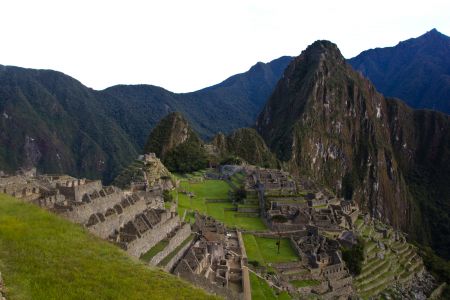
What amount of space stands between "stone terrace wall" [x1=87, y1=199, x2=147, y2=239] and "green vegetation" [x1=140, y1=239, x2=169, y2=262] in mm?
2333

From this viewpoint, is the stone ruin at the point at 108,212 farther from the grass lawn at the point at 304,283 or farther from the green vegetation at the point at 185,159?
the green vegetation at the point at 185,159

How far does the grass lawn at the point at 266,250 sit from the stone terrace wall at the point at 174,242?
5.43 m

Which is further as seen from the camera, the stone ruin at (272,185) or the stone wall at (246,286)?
the stone ruin at (272,185)

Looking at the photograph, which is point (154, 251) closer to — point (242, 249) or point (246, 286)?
point (246, 286)

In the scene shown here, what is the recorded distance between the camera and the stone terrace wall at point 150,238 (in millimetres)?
22206

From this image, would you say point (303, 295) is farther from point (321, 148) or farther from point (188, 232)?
point (321, 148)

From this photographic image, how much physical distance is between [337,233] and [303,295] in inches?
542

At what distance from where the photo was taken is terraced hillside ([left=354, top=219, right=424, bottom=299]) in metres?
37.8

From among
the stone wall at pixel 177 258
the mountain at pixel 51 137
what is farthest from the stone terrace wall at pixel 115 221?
the mountain at pixel 51 137

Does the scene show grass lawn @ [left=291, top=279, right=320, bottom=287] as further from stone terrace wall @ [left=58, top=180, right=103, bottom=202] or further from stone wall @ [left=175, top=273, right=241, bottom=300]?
stone terrace wall @ [left=58, top=180, right=103, bottom=202]

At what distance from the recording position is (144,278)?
13797 millimetres

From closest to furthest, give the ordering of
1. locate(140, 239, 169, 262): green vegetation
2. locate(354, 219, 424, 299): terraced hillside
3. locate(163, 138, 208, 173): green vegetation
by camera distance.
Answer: locate(140, 239, 169, 262): green vegetation, locate(354, 219, 424, 299): terraced hillside, locate(163, 138, 208, 173): green vegetation

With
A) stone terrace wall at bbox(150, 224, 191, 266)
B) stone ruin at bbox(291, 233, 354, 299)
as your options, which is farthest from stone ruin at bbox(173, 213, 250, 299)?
stone ruin at bbox(291, 233, 354, 299)

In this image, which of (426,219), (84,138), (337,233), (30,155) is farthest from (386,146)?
(337,233)
